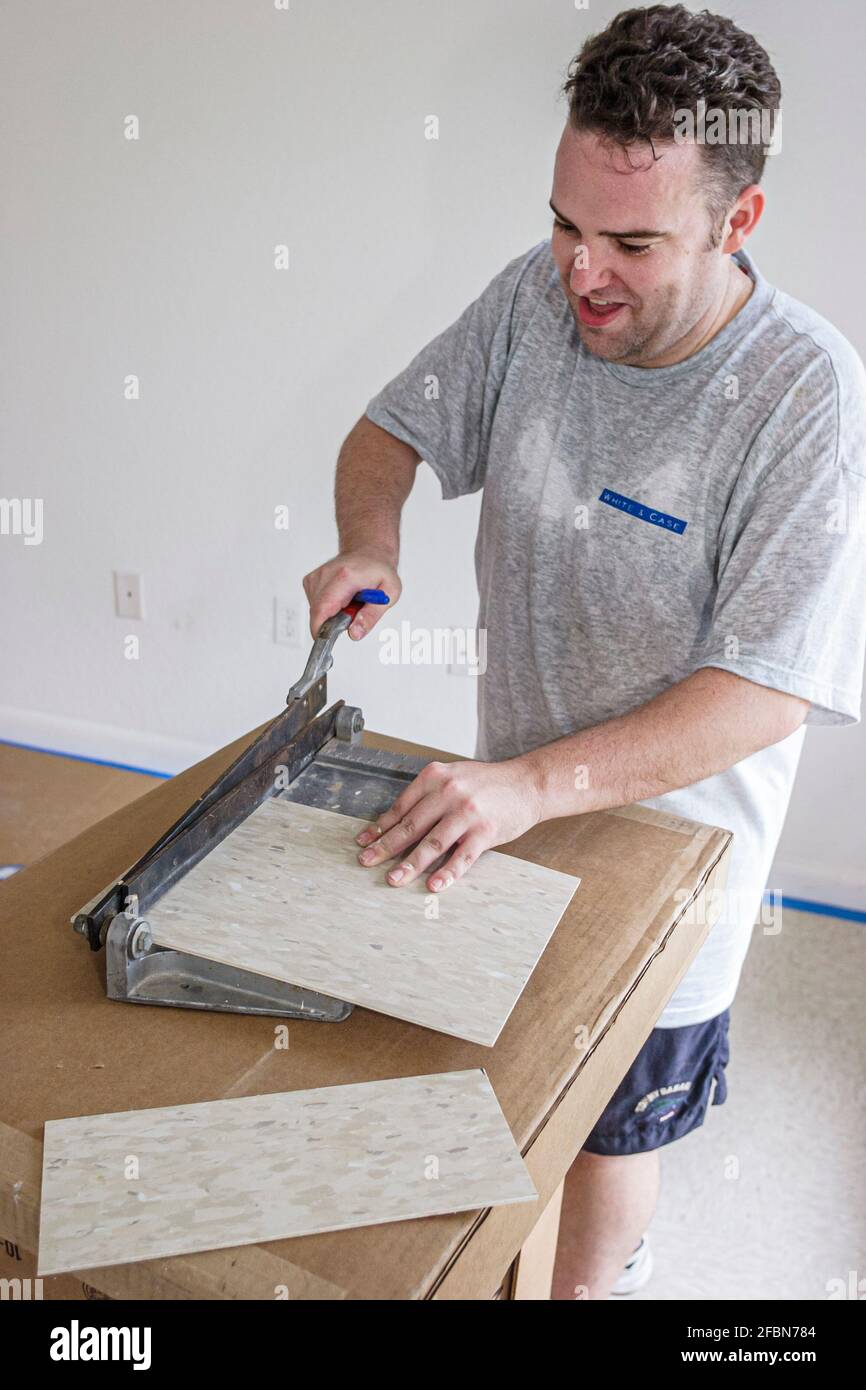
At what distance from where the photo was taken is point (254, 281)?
2256mm

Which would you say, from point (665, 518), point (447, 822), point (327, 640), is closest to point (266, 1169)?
point (447, 822)

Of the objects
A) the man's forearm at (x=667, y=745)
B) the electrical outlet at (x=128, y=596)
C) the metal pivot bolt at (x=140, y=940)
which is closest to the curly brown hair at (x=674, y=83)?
the man's forearm at (x=667, y=745)

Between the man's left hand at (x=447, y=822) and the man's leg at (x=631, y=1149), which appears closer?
the man's left hand at (x=447, y=822)

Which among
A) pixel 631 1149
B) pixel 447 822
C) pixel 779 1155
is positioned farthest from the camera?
pixel 779 1155

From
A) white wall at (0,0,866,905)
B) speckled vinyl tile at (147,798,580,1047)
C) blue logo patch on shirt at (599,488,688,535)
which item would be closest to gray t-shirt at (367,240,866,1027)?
blue logo patch on shirt at (599,488,688,535)

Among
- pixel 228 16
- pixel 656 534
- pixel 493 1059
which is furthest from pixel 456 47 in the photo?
pixel 493 1059

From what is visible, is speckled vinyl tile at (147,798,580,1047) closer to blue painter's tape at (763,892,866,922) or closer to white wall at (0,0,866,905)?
white wall at (0,0,866,905)

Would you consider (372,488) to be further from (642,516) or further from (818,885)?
(818,885)

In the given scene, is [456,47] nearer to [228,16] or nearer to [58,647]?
[228,16]

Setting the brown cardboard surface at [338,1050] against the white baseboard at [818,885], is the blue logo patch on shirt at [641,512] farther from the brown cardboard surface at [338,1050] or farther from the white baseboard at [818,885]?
the white baseboard at [818,885]

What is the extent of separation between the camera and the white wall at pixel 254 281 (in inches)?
76.6

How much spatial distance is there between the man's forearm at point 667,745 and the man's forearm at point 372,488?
1.22ft

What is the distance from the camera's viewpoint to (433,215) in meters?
2.09

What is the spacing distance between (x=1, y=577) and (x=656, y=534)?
200cm
